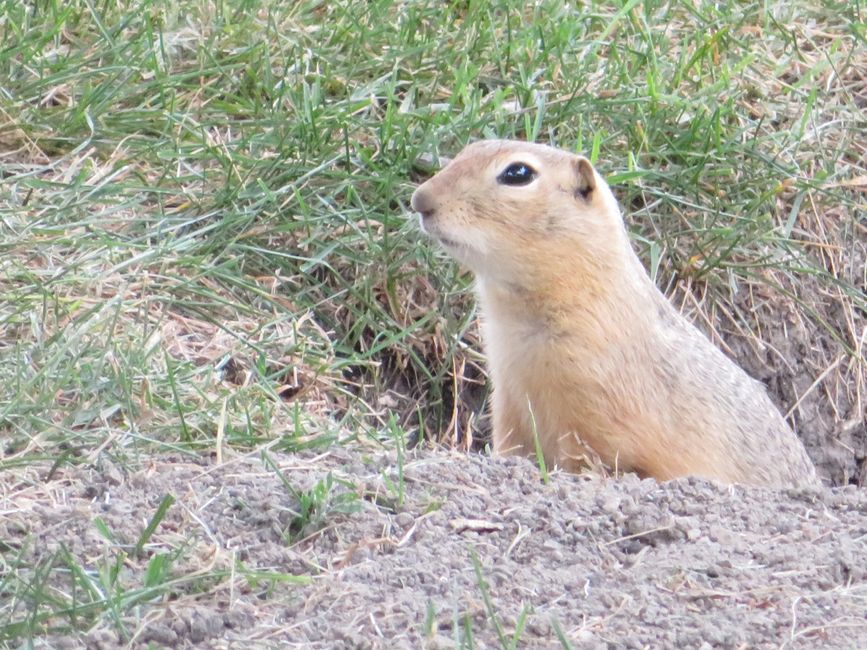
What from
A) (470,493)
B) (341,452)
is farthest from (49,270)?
(470,493)

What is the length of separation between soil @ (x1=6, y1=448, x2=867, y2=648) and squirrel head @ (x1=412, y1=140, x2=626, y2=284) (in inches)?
40.2

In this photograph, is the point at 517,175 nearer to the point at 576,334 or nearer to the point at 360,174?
the point at 576,334

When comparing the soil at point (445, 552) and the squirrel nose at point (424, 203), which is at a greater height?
the squirrel nose at point (424, 203)

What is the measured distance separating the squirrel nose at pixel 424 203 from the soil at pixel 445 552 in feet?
3.36

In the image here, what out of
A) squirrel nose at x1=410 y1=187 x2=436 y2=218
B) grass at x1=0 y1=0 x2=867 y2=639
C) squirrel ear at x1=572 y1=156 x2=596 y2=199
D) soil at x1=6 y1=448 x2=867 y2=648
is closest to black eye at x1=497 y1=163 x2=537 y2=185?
squirrel ear at x1=572 y1=156 x2=596 y2=199

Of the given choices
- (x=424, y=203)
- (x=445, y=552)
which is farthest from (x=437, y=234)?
(x=445, y=552)

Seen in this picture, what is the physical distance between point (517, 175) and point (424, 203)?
39cm

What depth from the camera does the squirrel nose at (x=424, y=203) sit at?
191 inches

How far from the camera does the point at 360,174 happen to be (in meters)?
5.93

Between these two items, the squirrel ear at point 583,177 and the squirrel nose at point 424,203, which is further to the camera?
the squirrel ear at point 583,177

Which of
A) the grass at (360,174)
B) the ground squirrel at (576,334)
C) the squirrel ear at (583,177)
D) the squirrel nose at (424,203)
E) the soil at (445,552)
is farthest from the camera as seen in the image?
the grass at (360,174)

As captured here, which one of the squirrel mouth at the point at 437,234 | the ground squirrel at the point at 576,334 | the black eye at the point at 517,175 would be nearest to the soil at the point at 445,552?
the ground squirrel at the point at 576,334

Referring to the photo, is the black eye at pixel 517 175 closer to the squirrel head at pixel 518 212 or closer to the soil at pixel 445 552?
the squirrel head at pixel 518 212

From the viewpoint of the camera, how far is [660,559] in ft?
11.4
